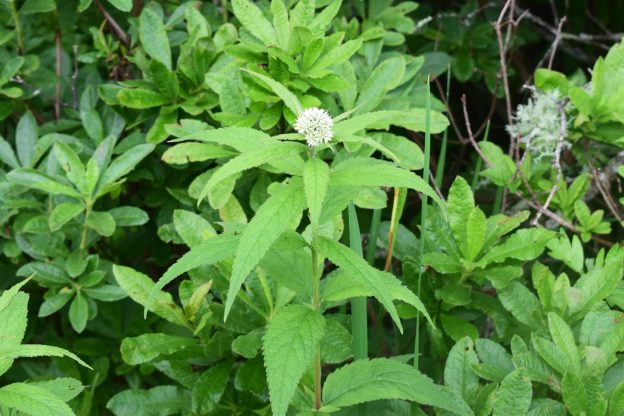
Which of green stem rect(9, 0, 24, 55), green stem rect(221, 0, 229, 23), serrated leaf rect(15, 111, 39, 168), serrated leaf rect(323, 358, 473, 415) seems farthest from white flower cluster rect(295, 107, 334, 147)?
green stem rect(9, 0, 24, 55)

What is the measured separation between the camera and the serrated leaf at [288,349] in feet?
3.85

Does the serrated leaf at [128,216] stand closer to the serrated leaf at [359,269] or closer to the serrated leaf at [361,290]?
the serrated leaf at [361,290]

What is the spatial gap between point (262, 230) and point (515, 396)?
59 centimetres

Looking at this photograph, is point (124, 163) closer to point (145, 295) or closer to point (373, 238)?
point (145, 295)

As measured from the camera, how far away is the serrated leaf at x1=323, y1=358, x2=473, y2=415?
1.33 metres

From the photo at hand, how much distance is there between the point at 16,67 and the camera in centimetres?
215

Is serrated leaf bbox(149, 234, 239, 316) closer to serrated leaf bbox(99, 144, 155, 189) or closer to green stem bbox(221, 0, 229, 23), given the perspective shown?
serrated leaf bbox(99, 144, 155, 189)

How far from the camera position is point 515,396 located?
1.42 metres

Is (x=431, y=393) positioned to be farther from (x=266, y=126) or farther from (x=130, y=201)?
(x=130, y=201)

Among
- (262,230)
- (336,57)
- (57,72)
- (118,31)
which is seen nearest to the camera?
(262,230)

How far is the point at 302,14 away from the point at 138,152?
1.70ft

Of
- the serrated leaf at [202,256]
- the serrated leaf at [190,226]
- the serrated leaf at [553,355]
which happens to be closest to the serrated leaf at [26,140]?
the serrated leaf at [190,226]

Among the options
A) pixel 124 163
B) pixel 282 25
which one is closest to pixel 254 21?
pixel 282 25

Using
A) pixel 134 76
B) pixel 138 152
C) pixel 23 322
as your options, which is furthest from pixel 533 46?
pixel 23 322
